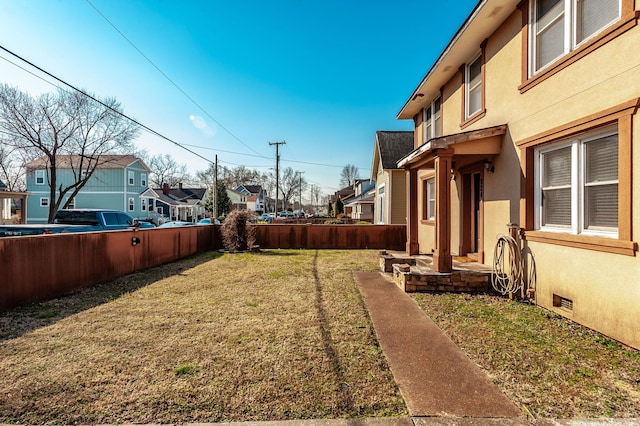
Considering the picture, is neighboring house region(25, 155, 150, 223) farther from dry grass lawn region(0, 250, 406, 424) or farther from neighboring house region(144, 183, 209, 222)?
dry grass lawn region(0, 250, 406, 424)

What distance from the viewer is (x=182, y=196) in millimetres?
49375

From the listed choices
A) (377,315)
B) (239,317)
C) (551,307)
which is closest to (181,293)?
(239,317)

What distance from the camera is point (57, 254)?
5.93m

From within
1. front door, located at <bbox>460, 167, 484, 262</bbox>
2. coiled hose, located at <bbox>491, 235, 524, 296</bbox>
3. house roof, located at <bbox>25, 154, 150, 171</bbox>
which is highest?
house roof, located at <bbox>25, 154, 150, 171</bbox>

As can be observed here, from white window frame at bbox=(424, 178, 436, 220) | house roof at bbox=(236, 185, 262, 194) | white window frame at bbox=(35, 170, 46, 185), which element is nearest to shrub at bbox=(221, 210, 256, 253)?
white window frame at bbox=(424, 178, 436, 220)

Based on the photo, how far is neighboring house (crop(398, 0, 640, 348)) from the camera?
3.72 metres

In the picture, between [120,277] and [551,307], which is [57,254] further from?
[551,307]

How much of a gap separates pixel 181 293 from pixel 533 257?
6339 mm

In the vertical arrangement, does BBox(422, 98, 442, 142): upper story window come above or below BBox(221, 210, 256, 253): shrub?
above

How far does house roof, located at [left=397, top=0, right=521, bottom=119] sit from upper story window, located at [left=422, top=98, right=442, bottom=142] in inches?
10.6

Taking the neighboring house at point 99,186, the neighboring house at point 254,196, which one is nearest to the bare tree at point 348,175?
the neighboring house at point 254,196

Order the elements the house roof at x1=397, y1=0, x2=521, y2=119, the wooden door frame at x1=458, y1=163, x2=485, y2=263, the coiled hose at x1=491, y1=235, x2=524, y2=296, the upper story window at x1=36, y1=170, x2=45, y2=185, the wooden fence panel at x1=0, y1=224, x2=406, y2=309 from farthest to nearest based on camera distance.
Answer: the upper story window at x1=36, y1=170, x2=45, y2=185
the wooden door frame at x1=458, y1=163, x2=485, y2=263
the house roof at x1=397, y1=0, x2=521, y2=119
the coiled hose at x1=491, y1=235, x2=524, y2=296
the wooden fence panel at x1=0, y1=224, x2=406, y2=309

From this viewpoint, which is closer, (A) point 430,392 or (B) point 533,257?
(A) point 430,392

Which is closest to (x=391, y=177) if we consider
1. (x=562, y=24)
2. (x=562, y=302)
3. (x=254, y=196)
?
(x=562, y=24)
